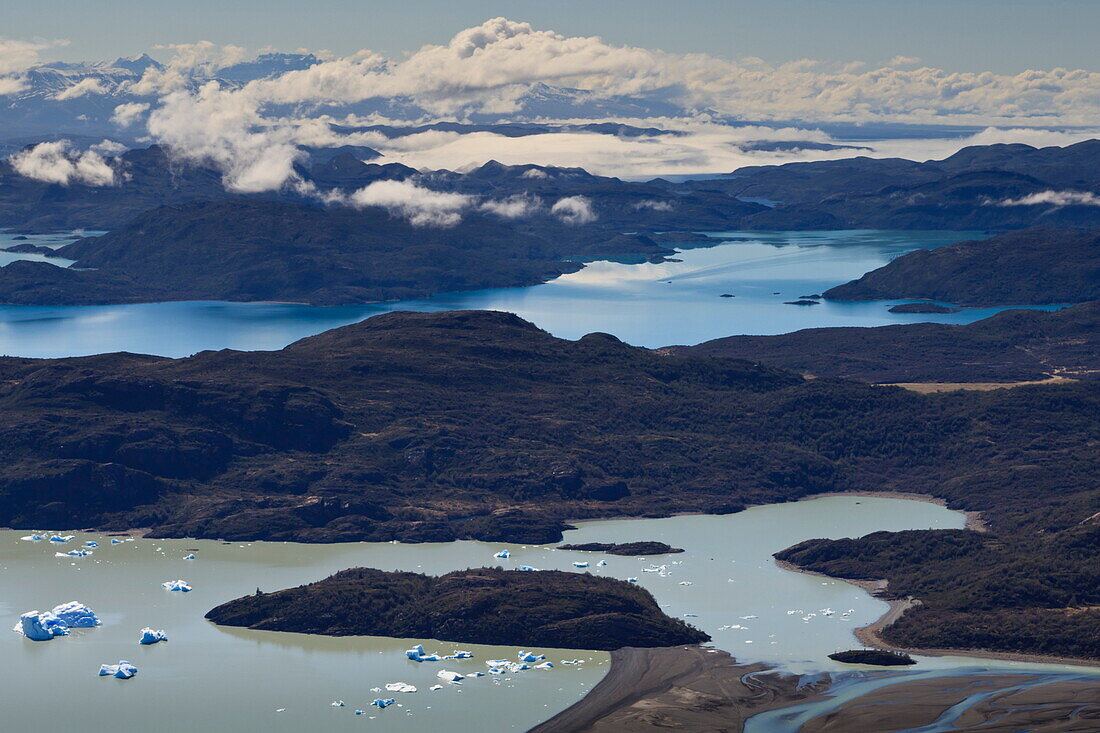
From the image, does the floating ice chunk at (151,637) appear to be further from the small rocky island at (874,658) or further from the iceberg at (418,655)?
the small rocky island at (874,658)

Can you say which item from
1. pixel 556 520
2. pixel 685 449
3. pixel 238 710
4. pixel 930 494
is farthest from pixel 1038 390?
pixel 238 710

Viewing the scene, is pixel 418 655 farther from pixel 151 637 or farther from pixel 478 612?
pixel 151 637

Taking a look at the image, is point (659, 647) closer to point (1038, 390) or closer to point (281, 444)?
point (281, 444)

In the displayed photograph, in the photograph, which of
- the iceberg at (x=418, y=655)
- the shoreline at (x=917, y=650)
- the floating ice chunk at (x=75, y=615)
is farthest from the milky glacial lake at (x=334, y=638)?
the floating ice chunk at (x=75, y=615)

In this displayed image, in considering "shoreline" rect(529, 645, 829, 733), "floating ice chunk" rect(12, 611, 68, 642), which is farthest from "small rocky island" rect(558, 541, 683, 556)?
"floating ice chunk" rect(12, 611, 68, 642)

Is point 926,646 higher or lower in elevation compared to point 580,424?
lower

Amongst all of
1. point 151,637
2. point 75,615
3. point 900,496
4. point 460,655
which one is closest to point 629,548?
point 460,655
